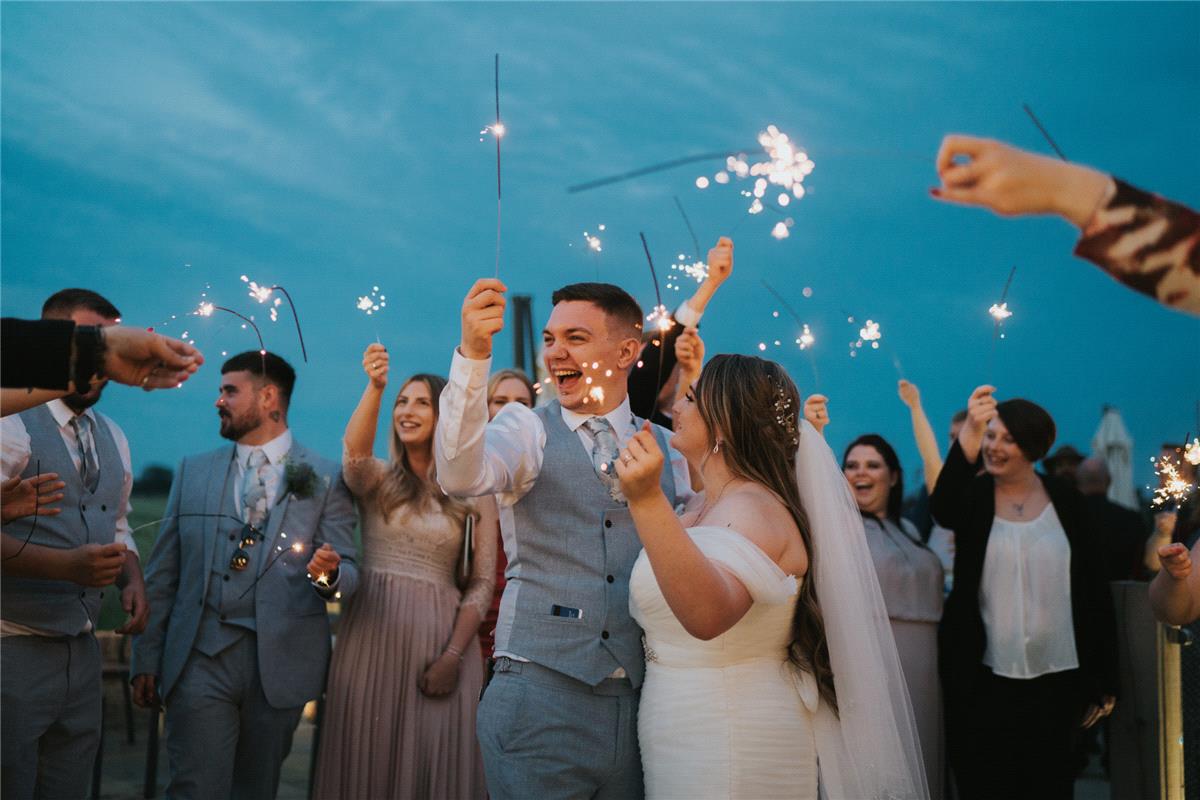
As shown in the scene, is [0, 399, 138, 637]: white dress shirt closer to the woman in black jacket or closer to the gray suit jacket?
the gray suit jacket

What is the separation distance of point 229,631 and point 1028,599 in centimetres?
349

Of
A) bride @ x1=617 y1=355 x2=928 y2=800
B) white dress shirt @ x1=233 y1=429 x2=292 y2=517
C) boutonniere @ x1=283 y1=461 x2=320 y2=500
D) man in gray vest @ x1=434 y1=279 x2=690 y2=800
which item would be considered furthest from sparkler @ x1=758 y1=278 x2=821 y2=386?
white dress shirt @ x1=233 y1=429 x2=292 y2=517

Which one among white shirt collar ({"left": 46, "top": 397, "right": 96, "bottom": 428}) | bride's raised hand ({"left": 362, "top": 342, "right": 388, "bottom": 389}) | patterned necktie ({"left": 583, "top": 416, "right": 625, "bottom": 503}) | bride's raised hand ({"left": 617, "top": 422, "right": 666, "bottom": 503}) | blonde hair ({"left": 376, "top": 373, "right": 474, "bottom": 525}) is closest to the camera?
bride's raised hand ({"left": 617, "top": 422, "right": 666, "bottom": 503})

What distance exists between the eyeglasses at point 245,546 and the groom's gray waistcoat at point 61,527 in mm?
518

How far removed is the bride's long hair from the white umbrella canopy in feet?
27.2

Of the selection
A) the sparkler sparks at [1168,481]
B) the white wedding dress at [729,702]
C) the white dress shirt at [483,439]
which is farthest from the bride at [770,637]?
the sparkler sparks at [1168,481]

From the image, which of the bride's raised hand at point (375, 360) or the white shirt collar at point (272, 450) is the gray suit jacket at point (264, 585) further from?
the bride's raised hand at point (375, 360)

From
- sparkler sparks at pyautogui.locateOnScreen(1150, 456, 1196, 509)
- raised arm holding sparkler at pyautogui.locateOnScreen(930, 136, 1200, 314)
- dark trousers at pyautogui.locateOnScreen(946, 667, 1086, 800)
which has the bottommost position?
dark trousers at pyautogui.locateOnScreen(946, 667, 1086, 800)

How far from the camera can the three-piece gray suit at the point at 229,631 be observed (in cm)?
399

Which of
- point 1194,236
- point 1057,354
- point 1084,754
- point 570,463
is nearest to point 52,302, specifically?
point 570,463

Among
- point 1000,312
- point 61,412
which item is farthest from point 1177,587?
point 61,412

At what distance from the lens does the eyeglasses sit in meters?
4.18

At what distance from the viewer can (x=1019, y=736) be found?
14.2ft

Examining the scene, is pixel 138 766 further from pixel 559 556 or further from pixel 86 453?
pixel 559 556
